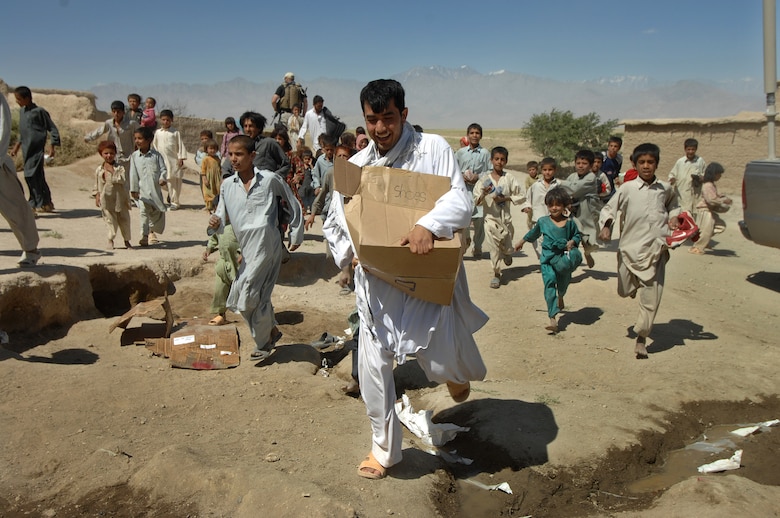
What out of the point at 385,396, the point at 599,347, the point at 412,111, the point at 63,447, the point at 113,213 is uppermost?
the point at 412,111

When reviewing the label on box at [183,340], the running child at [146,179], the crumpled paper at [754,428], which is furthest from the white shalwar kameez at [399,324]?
the running child at [146,179]

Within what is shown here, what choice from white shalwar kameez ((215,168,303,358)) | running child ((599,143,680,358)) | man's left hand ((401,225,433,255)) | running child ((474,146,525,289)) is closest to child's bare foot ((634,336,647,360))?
running child ((599,143,680,358))

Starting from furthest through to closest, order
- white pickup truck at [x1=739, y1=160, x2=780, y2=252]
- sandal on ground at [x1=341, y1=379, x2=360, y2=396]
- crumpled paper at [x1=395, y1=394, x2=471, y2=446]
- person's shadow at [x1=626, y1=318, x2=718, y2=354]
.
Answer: white pickup truck at [x1=739, y1=160, x2=780, y2=252]
person's shadow at [x1=626, y1=318, x2=718, y2=354]
sandal on ground at [x1=341, y1=379, x2=360, y2=396]
crumpled paper at [x1=395, y1=394, x2=471, y2=446]

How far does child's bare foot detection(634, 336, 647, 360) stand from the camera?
20.0ft

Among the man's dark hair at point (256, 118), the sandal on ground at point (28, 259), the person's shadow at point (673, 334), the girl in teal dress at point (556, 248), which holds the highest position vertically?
the man's dark hair at point (256, 118)

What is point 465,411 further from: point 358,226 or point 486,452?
point 358,226

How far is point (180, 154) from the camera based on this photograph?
1262 centimetres

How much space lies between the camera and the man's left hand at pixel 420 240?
3195 mm

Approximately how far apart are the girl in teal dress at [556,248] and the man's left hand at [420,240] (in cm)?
368

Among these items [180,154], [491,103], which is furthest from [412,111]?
[180,154]

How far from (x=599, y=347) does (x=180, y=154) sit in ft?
29.2

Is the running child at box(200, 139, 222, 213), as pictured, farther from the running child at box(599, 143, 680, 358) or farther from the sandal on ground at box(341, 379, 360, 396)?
the running child at box(599, 143, 680, 358)

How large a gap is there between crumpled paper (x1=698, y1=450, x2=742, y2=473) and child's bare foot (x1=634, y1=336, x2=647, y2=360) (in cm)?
206

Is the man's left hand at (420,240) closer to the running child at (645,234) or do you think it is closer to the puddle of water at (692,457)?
the puddle of water at (692,457)
